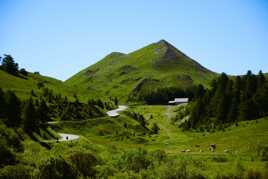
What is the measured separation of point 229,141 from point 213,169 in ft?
101

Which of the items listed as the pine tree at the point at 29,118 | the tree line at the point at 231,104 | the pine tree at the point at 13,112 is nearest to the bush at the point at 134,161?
the pine tree at the point at 29,118

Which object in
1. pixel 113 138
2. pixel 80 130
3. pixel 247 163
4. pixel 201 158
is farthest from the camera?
pixel 80 130

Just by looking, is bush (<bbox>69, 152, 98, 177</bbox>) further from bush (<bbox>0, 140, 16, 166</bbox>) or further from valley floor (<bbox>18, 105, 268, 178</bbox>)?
bush (<bbox>0, 140, 16, 166</bbox>)

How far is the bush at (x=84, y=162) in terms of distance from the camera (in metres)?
54.6

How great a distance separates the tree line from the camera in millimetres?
118500

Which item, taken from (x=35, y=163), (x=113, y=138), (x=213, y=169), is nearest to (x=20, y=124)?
(x=113, y=138)

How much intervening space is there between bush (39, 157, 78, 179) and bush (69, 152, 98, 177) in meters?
2.40

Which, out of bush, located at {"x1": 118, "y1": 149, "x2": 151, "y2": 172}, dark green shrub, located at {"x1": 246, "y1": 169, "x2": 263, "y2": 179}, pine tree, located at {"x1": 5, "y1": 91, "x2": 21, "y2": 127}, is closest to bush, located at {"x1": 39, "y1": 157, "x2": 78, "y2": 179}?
bush, located at {"x1": 118, "y1": 149, "x2": 151, "y2": 172}

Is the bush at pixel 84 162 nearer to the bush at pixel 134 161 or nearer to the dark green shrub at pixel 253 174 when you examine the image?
the bush at pixel 134 161

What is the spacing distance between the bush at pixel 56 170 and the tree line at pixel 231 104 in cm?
6937

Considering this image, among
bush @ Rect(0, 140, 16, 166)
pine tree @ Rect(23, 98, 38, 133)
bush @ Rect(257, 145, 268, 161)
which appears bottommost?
bush @ Rect(257, 145, 268, 161)

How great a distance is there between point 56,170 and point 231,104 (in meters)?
86.4

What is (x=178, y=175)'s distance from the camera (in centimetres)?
5253

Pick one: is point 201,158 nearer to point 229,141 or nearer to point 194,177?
point 194,177
